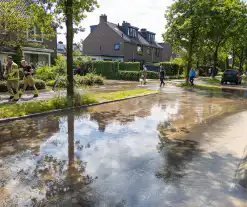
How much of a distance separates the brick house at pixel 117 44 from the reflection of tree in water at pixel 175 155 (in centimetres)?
3699

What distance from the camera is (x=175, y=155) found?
17.2ft

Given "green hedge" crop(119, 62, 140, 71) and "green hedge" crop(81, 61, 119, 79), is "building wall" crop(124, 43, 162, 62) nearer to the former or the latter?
"green hedge" crop(119, 62, 140, 71)

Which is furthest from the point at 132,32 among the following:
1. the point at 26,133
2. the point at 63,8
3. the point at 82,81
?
the point at 26,133

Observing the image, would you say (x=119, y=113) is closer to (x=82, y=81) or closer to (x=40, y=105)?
(x=40, y=105)

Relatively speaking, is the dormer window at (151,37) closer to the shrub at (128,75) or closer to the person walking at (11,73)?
the shrub at (128,75)

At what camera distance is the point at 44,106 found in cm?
938

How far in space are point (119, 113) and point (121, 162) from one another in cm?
488

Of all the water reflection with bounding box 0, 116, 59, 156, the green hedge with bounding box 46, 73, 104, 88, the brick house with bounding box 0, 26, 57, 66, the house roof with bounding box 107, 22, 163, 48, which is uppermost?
the house roof with bounding box 107, 22, 163, 48

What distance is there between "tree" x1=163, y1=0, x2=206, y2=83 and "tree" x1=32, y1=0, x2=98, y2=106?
38.7 feet

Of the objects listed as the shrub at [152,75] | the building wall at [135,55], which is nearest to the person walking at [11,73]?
the shrub at [152,75]

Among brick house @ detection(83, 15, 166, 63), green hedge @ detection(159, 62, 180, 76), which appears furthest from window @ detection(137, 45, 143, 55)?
green hedge @ detection(159, 62, 180, 76)

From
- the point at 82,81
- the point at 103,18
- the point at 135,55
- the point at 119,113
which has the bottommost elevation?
the point at 119,113

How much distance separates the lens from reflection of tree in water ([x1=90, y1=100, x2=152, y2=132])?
8.21 metres

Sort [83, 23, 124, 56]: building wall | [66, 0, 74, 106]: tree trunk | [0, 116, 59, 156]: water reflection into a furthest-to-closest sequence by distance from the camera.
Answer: [83, 23, 124, 56]: building wall, [66, 0, 74, 106]: tree trunk, [0, 116, 59, 156]: water reflection
